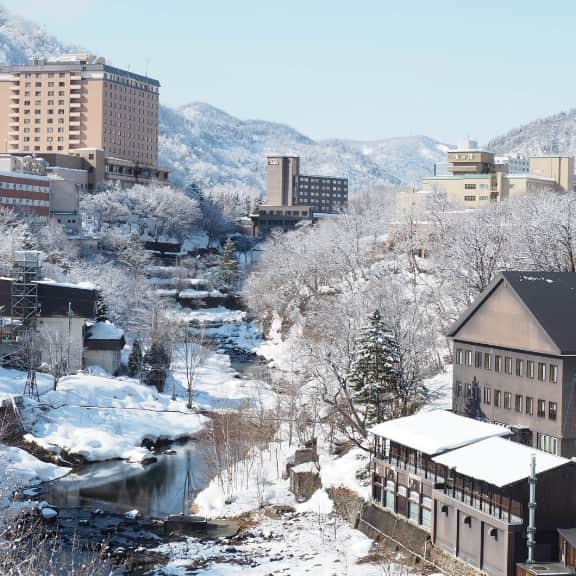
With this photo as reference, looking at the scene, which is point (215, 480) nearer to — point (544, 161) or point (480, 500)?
point (480, 500)

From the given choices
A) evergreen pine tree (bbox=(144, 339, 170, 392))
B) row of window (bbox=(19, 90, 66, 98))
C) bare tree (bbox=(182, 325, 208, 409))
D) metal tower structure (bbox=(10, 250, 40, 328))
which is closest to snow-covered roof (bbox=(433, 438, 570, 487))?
bare tree (bbox=(182, 325, 208, 409))

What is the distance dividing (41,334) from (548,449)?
27825 millimetres

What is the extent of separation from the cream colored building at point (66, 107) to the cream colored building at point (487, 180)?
37220 mm

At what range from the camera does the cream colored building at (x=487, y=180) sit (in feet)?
282

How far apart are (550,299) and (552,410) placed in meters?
3.48

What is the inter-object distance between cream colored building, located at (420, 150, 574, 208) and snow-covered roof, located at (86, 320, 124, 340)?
36875 millimetres

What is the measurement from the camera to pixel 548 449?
28.2m

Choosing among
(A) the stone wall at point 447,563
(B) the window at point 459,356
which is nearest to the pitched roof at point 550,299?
(B) the window at point 459,356

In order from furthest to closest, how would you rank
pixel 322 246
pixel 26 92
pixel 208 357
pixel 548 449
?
pixel 26 92, pixel 322 246, pixel 208 357, pixel 548 449

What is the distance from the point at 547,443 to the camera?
92.7ft

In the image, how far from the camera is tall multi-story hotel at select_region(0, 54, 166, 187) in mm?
115125

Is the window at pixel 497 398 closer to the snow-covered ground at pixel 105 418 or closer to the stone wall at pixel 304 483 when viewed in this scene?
the stone wall at pixel 304 483

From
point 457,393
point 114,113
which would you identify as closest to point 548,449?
point 457,393

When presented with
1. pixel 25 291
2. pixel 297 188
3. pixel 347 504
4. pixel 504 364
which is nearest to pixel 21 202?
pixel 25 291
